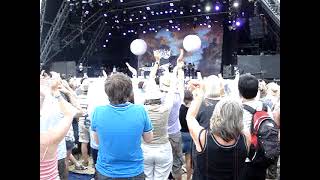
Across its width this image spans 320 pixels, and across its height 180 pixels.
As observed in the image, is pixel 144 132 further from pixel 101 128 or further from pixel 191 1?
pixel 191 1

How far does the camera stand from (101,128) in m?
2.61

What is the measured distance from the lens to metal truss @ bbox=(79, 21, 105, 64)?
17.2 meters

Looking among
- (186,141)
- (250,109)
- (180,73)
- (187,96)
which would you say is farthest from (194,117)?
(186,141)

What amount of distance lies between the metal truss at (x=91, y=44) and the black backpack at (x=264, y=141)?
15.1 meters

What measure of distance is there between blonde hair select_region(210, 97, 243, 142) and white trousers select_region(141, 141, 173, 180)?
1261 mm

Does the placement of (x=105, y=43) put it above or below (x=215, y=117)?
above

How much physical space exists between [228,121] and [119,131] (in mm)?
773

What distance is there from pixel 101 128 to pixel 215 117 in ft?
2.66

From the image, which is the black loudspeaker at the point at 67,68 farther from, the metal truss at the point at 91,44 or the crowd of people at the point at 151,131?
the crowd of people at the point at 151,131

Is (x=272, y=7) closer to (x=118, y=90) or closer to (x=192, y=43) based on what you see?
(x=192, y=43)
